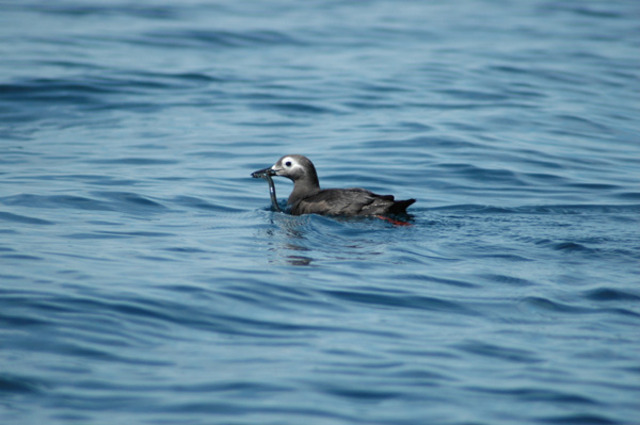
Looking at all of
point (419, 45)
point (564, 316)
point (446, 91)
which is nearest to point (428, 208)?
point (564, 316)

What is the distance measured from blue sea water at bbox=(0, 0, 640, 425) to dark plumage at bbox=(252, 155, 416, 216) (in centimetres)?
21

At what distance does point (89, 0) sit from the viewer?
92.9 feet

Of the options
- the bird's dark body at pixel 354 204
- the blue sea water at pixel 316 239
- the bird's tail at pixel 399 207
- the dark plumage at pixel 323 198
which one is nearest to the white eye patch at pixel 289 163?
the dark plumage at pixel 323 198

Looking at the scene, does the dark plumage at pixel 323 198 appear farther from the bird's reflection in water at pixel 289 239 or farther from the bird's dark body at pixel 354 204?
the bird's reflection in water at pixel 289 239

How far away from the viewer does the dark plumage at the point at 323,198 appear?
9.55 metres

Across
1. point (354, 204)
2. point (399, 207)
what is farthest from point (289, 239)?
point (399, 207)

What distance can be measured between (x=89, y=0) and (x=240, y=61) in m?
10.2

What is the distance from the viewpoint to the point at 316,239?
9008mm

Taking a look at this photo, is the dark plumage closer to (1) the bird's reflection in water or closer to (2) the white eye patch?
(2) the white eye patch

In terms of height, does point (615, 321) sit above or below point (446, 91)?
below

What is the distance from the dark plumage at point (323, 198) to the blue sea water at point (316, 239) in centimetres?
21

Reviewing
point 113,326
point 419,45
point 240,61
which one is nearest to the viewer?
point 113,326

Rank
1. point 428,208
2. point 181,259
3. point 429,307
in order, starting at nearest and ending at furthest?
1. point 429,307
2. point 181,259
3. point 428,208

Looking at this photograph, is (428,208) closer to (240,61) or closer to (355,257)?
(355,257)
